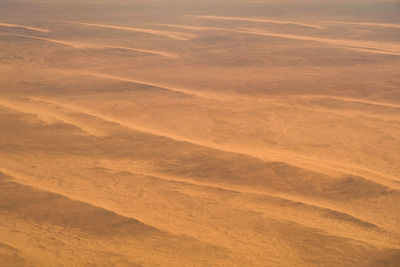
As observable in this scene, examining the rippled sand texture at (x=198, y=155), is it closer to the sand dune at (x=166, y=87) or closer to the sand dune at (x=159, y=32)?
the sand dune at (x=166, y=87)

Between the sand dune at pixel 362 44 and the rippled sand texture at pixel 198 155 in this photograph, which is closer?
the rippled sand texture at pixel 198 155

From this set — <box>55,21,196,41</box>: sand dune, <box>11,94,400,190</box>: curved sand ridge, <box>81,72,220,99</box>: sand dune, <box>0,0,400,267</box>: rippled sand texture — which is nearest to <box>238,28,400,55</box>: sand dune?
<box>0,0,400,267</box>: rippled sand texture

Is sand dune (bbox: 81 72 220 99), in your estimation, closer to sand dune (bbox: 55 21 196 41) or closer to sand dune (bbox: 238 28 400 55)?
sand dune (bbox: 55 21 196 41)

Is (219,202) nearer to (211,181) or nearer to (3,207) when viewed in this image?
(211,181)

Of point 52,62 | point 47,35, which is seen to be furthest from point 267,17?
point 52,62

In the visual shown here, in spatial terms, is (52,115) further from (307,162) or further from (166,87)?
(307,162)

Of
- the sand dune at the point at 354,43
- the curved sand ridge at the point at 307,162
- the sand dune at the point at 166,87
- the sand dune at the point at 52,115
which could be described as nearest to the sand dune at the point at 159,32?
the sand dune at the point at 354,43

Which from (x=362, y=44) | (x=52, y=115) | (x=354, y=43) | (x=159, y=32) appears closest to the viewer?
(x=52, y=115)

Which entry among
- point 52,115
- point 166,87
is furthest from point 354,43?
point 52,115

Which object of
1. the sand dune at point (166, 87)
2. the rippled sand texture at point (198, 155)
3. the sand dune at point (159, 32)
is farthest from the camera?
the sand dune at point (159, 32)
